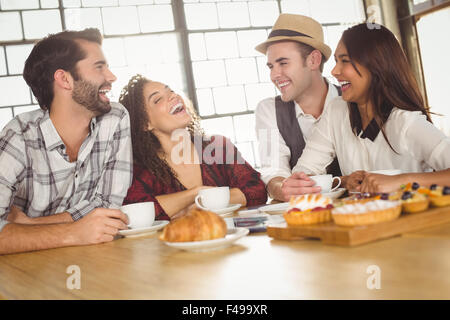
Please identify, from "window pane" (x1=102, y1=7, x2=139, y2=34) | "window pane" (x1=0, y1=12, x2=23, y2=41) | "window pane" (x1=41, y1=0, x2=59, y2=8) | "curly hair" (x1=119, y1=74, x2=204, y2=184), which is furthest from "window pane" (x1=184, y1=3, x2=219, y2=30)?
"curly hair" (x1=119, y1=74, x2=204, y2=184)

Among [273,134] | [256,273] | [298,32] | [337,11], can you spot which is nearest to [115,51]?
[298,32]

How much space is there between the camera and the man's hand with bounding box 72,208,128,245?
149 centimetres

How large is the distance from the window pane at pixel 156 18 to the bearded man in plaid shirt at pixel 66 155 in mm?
2770

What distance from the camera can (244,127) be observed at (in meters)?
5.57

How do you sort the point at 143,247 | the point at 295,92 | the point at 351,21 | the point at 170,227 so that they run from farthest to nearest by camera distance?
→ 1. the point at 351,21
2. the point at 295,92
3. the point at 143,247
4. the point at 170,227

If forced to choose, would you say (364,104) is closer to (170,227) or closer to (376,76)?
(376,76)

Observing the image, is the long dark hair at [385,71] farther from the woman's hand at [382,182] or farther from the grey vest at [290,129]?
the grey vest at [290,129]

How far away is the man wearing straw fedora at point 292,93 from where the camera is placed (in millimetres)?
2916

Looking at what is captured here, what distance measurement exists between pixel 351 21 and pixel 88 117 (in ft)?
14.7

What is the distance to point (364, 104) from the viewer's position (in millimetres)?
2217

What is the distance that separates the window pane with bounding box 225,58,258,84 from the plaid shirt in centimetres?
348

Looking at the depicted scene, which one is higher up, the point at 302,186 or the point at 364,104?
the point at 364,104

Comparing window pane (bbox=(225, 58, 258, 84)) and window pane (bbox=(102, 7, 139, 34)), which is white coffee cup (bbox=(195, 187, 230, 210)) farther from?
window pane (bbox=(225, 58, 258, 84))
